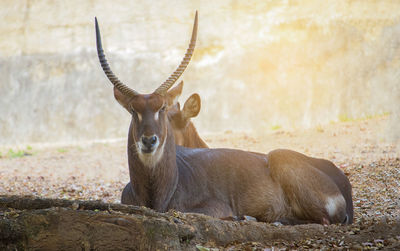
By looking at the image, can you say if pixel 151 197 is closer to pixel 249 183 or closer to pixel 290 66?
pixel 249 183

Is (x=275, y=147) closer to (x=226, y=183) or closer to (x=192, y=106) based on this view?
(x=192, y=106)

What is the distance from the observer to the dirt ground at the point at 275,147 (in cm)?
631

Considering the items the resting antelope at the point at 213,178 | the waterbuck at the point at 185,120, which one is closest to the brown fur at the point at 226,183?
the resting antelope at the point at 213,178

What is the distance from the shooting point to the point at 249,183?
6.00 meters

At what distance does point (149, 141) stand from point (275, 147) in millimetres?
9084

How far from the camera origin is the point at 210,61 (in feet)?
63.8

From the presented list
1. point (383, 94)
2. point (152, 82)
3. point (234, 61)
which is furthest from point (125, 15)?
point (383, 94)

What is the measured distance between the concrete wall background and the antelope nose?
1165cm

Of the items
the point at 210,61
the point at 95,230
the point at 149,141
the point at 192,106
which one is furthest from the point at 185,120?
the point at 210,61

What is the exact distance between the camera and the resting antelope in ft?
18.0

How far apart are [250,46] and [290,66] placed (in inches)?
62.8

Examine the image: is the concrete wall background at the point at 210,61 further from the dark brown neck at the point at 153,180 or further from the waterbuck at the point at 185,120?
the dark brown neck at the point at 153,180

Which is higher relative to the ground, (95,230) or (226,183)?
(95,230)

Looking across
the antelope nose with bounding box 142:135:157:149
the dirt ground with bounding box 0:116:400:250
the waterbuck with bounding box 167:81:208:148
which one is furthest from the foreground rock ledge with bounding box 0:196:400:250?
the waterbuck with bounding box 167:81:208:148
